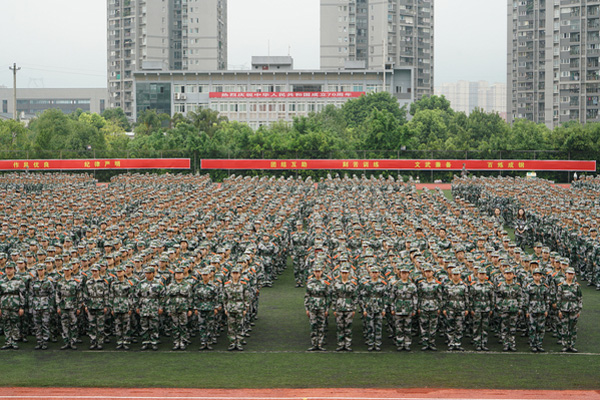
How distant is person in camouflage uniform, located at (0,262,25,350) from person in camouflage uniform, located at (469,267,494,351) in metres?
8.14

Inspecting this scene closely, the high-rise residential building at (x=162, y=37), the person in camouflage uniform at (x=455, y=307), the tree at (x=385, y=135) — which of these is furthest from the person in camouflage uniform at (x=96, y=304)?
the high-rise residential building at (x=162, y=37)

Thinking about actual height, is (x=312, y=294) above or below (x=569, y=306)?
above

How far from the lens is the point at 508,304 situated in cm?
1259

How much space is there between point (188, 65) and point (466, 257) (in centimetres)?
10151

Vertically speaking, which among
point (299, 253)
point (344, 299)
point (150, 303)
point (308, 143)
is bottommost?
point (150, 303)

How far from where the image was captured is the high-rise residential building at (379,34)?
111625mm

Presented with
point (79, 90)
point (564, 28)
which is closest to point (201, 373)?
point (564, 28)

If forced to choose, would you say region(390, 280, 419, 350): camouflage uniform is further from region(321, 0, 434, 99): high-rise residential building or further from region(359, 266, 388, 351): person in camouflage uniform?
region(321, 0, 434, 99): high-rise residential building

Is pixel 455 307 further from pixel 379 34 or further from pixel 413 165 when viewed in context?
pixel 379 34

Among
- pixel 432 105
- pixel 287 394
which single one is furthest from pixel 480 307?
pixel 432 105

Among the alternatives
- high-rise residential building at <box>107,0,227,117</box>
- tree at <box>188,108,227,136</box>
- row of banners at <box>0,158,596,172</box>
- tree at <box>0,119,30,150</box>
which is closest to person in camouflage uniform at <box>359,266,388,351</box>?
row of banners at <box>0,158,596,172</box>

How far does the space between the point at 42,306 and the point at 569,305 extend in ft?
31.0

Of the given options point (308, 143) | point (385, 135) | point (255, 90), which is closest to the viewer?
point (308, 143)

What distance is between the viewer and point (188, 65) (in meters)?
111
